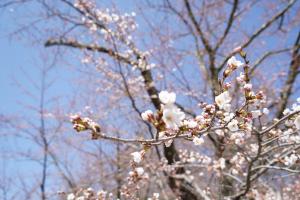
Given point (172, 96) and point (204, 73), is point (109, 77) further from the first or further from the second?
point (172, 96)

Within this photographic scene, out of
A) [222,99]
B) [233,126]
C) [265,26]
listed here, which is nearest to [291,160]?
[233,126]

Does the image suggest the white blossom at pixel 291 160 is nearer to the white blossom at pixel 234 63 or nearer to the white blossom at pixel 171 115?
the white blossom at pixel 234 63

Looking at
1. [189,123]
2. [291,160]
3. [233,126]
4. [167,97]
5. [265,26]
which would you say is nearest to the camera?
[167,97]

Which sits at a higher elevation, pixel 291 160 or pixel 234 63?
pixel 234 63

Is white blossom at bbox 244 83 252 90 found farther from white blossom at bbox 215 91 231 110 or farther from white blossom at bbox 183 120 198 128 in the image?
white blossom at bbox 183 120 198 128

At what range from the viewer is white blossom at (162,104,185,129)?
1530 mm

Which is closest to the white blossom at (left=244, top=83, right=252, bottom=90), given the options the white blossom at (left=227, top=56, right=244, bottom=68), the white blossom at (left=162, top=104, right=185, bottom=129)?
the white blossom at (left=227, top=56, right=244, bottom=68)

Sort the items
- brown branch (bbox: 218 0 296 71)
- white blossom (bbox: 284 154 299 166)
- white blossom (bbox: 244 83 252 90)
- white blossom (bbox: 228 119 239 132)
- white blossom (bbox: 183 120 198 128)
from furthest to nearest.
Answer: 1. brown branch (bbox: 218 0 296 71)
2. white blossom (bbox: 284 154 299 166)
3. white blossom (bbox: 228 119 239 132)
4. white blossom (bbox: 244 83 252 90)
5. white blossom (bbox: 183 120 198 128)

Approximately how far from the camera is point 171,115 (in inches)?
60.9

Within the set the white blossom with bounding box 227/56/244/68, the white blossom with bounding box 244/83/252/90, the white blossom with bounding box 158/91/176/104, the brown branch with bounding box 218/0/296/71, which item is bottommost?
the white blossom with bounding box 158/91/176/104

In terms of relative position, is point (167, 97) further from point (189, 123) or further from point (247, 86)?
point (247, 86)

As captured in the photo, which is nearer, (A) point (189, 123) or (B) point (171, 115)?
(B) point (171, 115)

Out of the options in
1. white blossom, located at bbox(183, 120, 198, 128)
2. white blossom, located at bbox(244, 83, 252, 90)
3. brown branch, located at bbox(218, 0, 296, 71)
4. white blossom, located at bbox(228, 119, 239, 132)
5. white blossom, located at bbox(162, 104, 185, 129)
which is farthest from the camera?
brown branch, located at bbox(218, 0, 296, 71)

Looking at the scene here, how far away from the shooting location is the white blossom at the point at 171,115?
153 cm
